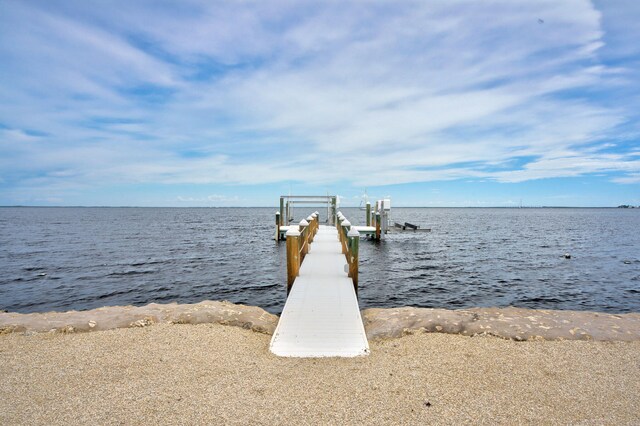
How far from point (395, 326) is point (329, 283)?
307 centimetres

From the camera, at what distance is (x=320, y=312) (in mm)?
6965

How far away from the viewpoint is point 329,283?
9188 mm

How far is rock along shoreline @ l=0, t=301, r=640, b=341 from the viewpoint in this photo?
5906mm

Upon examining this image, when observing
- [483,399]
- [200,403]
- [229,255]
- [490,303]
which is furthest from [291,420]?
[229,255]

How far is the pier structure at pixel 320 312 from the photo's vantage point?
5.46 metres

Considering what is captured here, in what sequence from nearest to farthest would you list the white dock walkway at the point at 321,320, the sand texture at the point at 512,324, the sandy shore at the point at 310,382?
the sandy shore at the point at 310,382 → the white dock walkway at the point at 321,320 → the sand texture at the point at 512,324

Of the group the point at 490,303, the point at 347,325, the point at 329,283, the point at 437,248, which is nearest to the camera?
the point at 347,325

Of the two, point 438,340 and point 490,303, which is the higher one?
point 438,340

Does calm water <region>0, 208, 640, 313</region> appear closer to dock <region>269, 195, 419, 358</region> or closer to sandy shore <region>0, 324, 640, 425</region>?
dock <region>269, 195, 419, 358</region>

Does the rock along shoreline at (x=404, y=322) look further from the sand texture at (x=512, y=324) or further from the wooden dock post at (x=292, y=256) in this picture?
the wooden dock post at (x=292, y=256)

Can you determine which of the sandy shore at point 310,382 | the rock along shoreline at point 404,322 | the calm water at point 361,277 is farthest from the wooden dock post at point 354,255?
the sandy shore at point 310,382

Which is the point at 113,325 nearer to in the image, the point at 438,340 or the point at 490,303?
the point at 438,340

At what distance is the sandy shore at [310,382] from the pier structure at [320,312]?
12.5 inches

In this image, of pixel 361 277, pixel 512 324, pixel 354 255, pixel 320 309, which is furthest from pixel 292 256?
pixel 361 277
